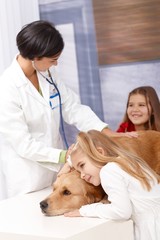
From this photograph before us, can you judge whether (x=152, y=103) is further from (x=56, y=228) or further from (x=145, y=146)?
(x=56, y=228)

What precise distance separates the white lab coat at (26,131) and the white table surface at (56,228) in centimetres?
42

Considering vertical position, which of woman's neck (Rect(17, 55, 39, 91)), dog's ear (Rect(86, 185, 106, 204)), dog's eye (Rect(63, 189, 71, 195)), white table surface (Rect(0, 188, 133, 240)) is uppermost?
woman's neck (Rect(17, 55, 39, 91))

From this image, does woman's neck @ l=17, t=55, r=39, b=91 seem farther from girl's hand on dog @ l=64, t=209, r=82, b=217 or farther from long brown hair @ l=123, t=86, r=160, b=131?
girl's hand on dog @ l=64, t=209, r=82, b=217

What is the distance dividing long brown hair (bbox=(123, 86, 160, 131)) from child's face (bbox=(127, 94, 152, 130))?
0.9 inches

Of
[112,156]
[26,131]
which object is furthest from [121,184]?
[26,131]

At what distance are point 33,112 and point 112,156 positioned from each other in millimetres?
616

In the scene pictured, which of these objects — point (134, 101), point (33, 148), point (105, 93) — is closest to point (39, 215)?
Answer: point (33, 148)

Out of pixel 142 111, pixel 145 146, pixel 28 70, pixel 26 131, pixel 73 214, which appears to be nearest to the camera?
pixel 73 214

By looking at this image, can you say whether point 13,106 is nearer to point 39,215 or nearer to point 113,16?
point 39,215

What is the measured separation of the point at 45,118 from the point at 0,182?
2.71ft

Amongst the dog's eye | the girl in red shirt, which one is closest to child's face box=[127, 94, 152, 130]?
the girl in red shirt

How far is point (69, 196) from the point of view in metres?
1.98

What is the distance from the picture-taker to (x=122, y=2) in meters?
3.16

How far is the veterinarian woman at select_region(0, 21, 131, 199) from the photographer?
233 cm
